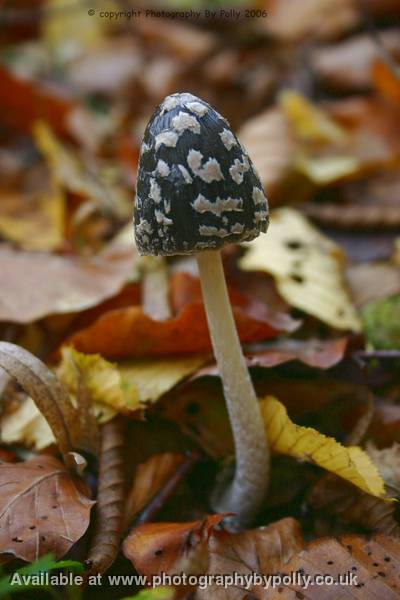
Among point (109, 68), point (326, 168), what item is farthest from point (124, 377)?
point (109, 68)

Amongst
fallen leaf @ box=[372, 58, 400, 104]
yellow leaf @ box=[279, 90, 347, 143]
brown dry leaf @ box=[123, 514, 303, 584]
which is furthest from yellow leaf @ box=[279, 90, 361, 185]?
brown dry leaf @ box=[123, 514, 303, 584]

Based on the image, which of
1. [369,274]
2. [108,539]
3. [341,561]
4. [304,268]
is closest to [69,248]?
[304,268]

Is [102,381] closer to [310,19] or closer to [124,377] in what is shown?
[124,377]

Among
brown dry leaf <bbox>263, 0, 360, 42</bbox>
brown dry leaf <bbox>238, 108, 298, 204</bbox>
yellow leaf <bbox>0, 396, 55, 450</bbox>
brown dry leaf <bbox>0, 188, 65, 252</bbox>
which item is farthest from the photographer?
brown dry leaf <bbox>263, 0, 360, 42</bbox>

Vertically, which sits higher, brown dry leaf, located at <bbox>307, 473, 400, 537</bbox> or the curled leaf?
the curled leaf

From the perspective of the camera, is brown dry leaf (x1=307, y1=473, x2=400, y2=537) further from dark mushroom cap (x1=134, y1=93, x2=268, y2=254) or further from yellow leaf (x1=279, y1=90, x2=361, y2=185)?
yellow leaf (x1=279, y1=90, x2=361, y2=185)

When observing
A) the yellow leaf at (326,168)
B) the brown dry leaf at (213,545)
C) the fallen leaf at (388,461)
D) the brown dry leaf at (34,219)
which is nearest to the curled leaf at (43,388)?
the brown dry leaf at (213,545)
